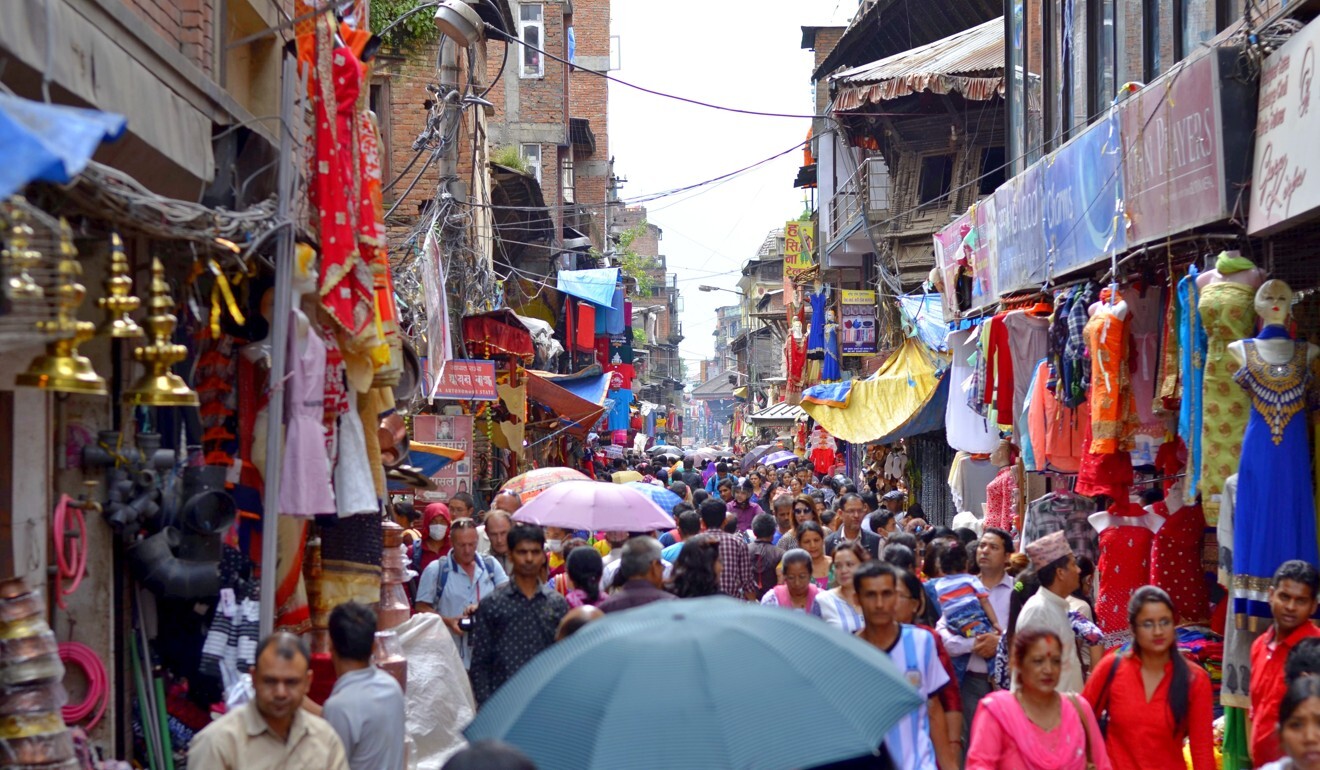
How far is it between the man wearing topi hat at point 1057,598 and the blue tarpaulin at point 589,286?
22.1 meters

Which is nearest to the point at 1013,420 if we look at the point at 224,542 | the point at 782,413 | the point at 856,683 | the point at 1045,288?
the point at 1045,288

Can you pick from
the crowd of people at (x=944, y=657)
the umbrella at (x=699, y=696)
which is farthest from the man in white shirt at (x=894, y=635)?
the umbrella at (x=699, y=696)

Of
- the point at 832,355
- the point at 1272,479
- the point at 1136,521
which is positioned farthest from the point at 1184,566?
the point at 832,355

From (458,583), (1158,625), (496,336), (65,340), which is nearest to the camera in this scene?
(65,340)

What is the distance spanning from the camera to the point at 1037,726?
18.1ft

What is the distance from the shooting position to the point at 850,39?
101ft

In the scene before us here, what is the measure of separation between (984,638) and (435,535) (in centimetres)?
451

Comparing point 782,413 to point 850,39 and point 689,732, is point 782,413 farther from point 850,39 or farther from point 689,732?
point 689,732

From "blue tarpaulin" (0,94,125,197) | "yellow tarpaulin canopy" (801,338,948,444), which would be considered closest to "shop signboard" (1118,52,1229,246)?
"blue tarpaulin" (0,94,125,197)

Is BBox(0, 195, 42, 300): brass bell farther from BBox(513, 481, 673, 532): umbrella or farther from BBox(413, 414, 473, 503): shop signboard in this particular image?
BBox(413, 414, 473, 503): shop signboard

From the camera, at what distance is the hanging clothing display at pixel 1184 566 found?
9336 millimetres

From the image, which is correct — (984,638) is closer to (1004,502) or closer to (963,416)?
(1004,502)

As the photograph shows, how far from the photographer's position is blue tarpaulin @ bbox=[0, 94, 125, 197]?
3920 millimetres

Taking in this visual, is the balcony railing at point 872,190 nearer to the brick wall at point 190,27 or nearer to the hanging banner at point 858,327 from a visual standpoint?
the hanging banner at point 858,327
